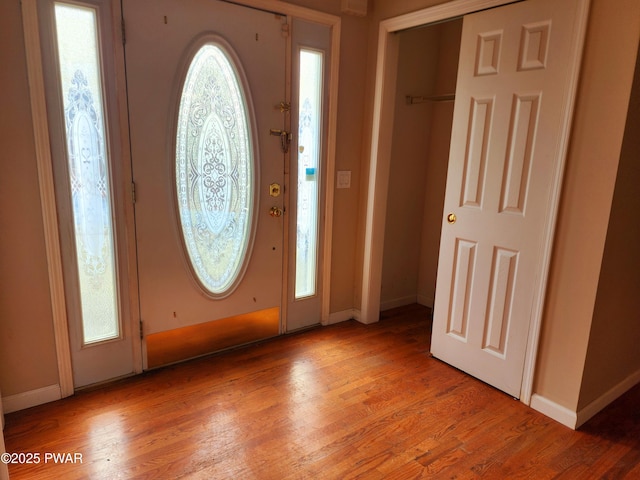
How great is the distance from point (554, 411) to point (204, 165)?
242 cm

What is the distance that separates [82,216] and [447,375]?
235 cm

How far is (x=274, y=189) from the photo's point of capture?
9.47 ft

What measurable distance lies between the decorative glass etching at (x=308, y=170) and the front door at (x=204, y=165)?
0.18 metres

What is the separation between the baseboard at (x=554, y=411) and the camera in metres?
2.22

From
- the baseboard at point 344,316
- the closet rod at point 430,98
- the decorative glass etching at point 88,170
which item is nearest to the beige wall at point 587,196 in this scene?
the closet rod at point 430,98

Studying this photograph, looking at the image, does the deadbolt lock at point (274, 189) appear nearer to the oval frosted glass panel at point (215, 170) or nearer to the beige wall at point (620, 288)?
the oval frosted glass panel at point (215, 170)

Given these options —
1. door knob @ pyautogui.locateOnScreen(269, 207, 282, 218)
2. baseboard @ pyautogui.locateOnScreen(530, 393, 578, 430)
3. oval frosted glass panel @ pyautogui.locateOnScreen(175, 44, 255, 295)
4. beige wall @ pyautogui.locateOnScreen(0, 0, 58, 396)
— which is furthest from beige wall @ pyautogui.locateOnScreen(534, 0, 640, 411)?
beige wall @ pyautogui.locateOnScreen(0, 0, 58, 396)

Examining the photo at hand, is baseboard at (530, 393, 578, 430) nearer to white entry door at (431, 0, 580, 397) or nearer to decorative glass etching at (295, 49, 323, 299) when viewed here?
white entry door at (431, 0, 580, 397)

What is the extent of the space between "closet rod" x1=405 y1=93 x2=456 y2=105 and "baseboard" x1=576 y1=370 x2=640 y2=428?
2.21 m

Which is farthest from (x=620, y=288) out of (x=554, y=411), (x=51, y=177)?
(x=51, y=177)

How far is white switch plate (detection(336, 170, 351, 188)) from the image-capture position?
322cm

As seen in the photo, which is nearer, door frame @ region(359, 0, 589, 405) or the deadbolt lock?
door frame @ region(359, 0, 589, 405)

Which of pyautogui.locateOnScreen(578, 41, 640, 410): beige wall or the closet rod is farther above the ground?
the closet rod

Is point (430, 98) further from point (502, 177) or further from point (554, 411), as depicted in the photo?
point (554, 411)
